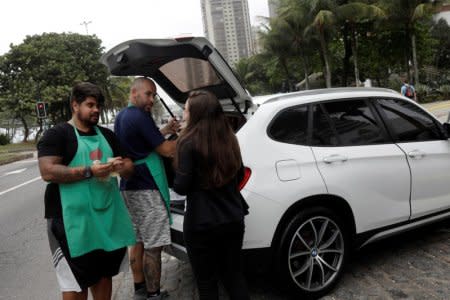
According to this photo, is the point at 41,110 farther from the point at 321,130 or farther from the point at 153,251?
the point at 321,130

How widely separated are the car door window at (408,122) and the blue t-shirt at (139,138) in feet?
6.79

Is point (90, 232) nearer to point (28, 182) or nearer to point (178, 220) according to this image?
point (178, 220)

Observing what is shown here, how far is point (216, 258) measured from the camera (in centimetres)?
258

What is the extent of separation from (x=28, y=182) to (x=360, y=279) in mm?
11272

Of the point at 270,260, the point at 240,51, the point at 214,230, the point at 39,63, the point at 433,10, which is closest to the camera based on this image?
the point at 214,230

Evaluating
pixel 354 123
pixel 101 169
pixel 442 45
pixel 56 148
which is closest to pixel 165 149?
pixel 101 169

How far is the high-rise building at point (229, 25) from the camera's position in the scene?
3848 inches

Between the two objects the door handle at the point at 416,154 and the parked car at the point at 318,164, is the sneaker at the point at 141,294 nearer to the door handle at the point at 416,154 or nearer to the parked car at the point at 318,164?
the parked car at the point at 318,164

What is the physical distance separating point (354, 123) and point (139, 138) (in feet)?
5.96

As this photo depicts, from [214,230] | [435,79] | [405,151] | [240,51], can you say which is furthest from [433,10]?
[240,51]

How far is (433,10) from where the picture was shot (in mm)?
32062

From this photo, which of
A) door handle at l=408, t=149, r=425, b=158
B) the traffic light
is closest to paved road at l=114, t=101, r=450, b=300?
door handle at l=408, t=149, r=425, b=158

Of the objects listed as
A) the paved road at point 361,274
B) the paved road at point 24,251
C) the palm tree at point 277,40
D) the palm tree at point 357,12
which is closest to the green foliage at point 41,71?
the palm tree at point 277,40

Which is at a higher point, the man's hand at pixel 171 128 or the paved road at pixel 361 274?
the man's hand at pixel 171 128
